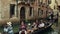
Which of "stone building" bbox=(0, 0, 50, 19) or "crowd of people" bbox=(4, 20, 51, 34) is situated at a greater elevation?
"stone building" bbox=(0, 0, 50, 19)

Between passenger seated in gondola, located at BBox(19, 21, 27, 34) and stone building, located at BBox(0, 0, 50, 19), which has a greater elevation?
stone building, located at BBox(0, 0, 50, 19)

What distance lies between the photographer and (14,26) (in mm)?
3961

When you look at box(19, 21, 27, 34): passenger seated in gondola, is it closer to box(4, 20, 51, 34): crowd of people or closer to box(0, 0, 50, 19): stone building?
box(4, 20, 51, 34): crowd of people

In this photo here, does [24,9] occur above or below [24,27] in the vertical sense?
above

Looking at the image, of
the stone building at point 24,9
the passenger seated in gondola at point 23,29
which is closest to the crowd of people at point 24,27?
the passenger seated in gondola at point 23,29

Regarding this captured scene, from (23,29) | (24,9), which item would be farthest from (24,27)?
(24,9)

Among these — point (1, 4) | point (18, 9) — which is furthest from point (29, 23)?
point (1, 4)

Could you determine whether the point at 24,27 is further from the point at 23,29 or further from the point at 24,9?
the point at 24,9

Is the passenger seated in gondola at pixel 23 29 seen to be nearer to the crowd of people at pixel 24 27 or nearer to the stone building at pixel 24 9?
the crowd of people at pixel 24 27

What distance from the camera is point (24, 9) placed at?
4043 millimetres

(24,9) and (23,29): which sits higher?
(24,9)

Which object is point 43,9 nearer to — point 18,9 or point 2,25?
point 18,9

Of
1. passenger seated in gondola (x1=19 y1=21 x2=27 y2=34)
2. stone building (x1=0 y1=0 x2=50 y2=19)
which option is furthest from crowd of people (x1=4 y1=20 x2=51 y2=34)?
stone building (x1=0 y1=0 x2=50 y2=19)

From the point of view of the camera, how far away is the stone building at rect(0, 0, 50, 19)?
3.95m
